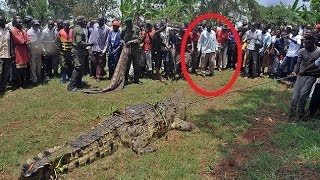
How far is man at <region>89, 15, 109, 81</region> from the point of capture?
12.2m

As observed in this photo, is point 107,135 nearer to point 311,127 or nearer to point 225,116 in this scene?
point 225,116

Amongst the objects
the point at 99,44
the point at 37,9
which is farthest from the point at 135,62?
the point at 37,9

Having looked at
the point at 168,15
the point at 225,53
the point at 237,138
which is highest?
the point at 168,15

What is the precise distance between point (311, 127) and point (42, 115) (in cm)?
593

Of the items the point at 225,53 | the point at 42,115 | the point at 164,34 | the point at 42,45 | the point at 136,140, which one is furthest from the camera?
the point at 225,53

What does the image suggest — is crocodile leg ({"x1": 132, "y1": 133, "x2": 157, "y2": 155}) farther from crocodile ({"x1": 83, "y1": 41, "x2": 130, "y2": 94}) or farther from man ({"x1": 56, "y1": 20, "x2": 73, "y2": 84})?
man ({"x1": 56, "y1": 20, "x2": 73, "y2": 84})

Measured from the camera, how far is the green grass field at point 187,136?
230 inches

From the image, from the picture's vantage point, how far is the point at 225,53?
49.1ft

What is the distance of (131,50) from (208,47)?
11.3 feet

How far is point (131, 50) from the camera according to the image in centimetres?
1170

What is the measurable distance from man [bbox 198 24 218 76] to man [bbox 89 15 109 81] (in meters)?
3.65

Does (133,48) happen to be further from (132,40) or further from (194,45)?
(194,45)

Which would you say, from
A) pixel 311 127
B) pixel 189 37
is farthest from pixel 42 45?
pixel 311 127

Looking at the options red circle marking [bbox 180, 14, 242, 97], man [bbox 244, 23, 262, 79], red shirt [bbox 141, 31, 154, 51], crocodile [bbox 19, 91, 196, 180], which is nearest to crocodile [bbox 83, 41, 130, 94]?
red shirt [bbox 141, 31, 154, 51]
